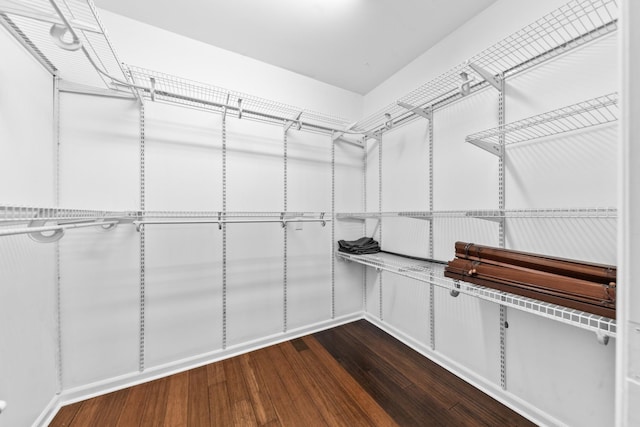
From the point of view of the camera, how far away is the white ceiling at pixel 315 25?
1419 millimetres

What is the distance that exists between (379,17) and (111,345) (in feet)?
8.81

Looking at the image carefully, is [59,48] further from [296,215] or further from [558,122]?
[558,122]

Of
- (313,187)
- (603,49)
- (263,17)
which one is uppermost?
(263,17)

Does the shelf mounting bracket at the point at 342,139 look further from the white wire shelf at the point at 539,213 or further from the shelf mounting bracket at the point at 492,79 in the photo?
the shelf mounting bracket at the point at 492,79

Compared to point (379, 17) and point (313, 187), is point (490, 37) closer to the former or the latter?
point (379, 17)

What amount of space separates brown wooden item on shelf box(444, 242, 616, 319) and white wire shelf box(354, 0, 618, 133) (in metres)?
0.97

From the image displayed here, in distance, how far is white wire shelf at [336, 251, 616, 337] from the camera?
86cm

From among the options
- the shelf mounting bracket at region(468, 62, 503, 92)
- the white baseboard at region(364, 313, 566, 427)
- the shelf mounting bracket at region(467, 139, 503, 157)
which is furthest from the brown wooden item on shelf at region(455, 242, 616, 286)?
the shelf mounting bracket at region(468, 62, 503, 92)

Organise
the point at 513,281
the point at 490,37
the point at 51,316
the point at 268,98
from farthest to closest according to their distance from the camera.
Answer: the point at 268,98 → the point at 490,37 → the point at 51,316 → the point at 513,281

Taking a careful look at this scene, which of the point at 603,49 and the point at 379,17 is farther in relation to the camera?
the point at 379,17

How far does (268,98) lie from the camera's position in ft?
6.49

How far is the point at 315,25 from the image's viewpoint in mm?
1578

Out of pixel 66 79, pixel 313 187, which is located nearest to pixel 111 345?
pixel 66 79

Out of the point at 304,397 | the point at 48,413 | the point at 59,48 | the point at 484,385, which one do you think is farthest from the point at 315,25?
the point at 48,413
